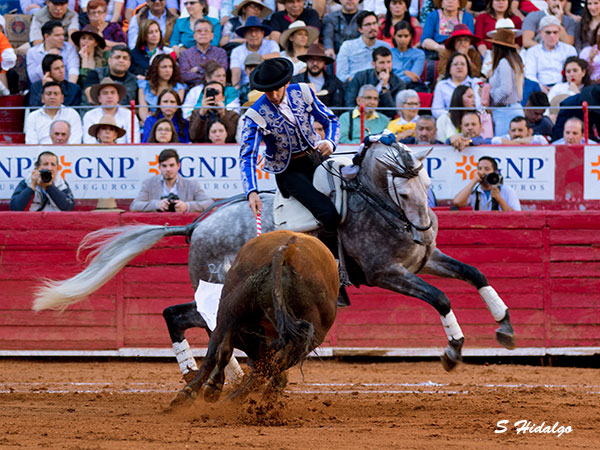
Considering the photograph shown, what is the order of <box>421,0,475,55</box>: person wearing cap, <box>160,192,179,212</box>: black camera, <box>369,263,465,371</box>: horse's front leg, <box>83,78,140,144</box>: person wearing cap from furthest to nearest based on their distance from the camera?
1. <box>421,0,475,55</box>: person wearing cap
2. <box>83,78,140,144</box>: person wearing cap
3. <box>160,192,179,212</box>: black camera
4. <box>369,263,465,371</box>: horse's front leg

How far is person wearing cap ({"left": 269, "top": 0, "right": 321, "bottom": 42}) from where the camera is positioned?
11.4 meters

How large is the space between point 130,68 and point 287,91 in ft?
15.8

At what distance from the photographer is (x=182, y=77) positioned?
10617 mm

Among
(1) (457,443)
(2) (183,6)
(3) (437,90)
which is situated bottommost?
(1) (457,443)

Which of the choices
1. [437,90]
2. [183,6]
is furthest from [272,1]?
[437,90]

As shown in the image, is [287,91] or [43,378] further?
[43,378]

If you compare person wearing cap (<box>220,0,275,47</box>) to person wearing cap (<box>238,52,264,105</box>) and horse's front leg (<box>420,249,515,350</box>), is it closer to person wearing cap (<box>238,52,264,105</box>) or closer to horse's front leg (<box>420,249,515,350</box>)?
person wearing cap (<box>238,52,264,105</box>)

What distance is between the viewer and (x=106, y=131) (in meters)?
9.38

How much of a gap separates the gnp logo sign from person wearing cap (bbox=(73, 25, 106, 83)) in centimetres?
416

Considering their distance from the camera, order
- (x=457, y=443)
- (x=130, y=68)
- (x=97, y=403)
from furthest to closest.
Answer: (x=130, y=68)
(x=97, y=403)
(x=457, y=443)

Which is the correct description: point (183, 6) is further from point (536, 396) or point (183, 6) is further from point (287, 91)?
point (536, 396)

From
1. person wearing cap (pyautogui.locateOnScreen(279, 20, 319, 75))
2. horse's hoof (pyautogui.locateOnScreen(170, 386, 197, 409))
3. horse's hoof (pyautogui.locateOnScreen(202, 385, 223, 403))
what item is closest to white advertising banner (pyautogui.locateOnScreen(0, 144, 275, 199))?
person wearing cap (pyautogui.locateOnScreen(279, 20, 319, 75))

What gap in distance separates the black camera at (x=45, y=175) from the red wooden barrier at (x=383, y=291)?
14.5 inches

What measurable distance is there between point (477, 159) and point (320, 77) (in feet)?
6.94
